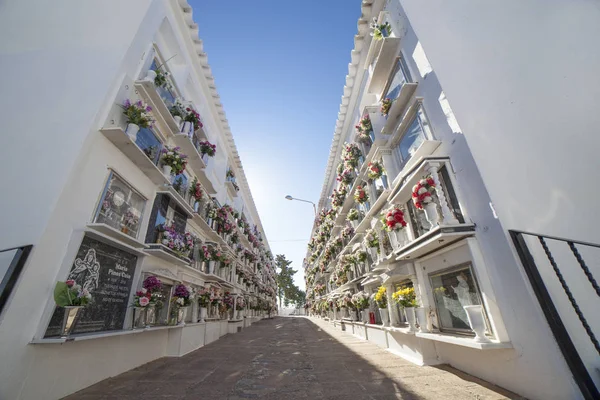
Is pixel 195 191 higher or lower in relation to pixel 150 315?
higher

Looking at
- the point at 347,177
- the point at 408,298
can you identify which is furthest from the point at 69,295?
the point at 347,177

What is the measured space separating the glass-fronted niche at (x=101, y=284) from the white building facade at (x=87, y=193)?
0.03 metres

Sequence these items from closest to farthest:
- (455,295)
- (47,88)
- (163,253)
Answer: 1. (47,88)
2. (455,295)
3. (163,253)

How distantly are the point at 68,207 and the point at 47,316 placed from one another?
1.93 m

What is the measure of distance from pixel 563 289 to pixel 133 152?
30.1ft

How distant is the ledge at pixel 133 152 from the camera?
5429 millimetres

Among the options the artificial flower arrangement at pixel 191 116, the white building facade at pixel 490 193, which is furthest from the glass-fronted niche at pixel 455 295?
the artificial flower arrangement at pixel 191 116

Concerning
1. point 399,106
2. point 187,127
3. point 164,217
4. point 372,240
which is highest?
point 187,127

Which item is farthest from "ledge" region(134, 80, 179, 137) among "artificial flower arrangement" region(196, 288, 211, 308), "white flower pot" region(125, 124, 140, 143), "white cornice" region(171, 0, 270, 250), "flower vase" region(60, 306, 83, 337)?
"artificial flower arrangement" region(196, 288, 211, 308)

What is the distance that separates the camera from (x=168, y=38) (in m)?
9.16

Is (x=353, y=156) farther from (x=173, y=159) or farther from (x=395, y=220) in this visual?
(x=173, y=159)

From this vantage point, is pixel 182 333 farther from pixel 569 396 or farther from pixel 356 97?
pixel 356 97

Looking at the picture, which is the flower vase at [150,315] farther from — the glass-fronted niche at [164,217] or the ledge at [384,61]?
the ledge at [384,61]

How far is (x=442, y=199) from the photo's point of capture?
17.4 ft
